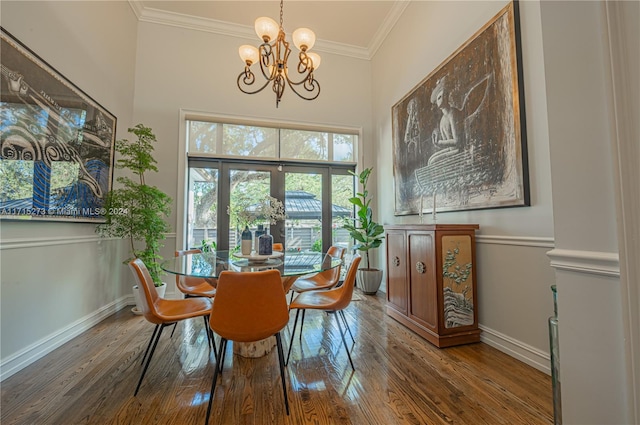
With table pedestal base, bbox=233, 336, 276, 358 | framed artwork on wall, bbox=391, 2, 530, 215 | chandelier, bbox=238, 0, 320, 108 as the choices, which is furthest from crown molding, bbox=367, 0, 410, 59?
table pedestal base, bbox=233, 336, 276, 358

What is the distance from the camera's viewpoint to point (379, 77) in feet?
14.1

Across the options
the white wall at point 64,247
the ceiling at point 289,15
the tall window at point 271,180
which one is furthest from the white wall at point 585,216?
the ceiling at point 289,15

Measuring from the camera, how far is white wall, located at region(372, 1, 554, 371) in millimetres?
1877

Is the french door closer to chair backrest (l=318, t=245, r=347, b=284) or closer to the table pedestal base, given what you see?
chair backrest (l=318, t=245, r=347, b=284)

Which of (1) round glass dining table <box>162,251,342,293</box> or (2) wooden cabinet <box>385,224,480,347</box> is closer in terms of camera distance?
(1) round glass dining table <box>162,251,342,293</box>

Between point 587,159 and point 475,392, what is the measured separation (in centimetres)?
158

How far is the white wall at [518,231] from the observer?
1.88m

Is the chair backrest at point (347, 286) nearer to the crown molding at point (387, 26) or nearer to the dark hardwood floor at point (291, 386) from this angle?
the dark hardwood floor at point (291, 386)

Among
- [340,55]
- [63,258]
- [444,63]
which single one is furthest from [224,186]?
[444,63]

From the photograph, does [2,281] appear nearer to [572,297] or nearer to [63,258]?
[63,258]

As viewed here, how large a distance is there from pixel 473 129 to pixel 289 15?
3.12 m

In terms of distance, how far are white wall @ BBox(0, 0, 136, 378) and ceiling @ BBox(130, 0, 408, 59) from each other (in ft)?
1.79

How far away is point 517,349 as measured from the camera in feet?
6.67

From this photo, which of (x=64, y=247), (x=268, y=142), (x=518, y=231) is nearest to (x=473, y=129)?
(x=518, y=231)
